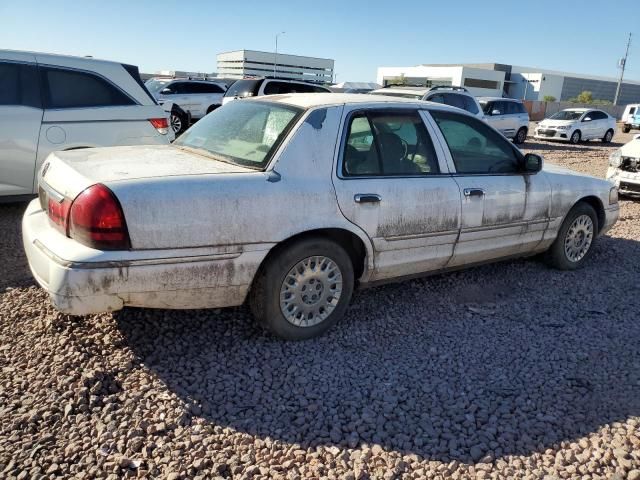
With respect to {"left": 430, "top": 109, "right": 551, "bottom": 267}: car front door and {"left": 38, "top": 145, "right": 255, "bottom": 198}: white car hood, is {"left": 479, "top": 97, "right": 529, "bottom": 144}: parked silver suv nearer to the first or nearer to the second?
{"left": 430, "top": 109, "right": 551, "bottom": 267}: car front door

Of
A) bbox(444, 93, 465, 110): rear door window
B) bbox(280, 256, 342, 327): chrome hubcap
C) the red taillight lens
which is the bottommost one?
bbox(280, 256, 342, 327): chrome hubcap

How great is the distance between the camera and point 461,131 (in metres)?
4.41

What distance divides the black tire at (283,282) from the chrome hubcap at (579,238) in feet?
9.00

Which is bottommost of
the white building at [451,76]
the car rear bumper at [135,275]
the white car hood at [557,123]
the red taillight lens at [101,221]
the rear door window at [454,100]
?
the car rear bumper at [135,275]

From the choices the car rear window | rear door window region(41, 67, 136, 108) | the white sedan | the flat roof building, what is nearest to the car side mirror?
rear door window region(41, 67, 136, 108)

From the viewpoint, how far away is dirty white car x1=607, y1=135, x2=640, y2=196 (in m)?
9.14

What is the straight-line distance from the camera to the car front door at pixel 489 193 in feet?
13.9

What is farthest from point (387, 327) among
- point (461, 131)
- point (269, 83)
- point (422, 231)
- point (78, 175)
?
point (269, 83)

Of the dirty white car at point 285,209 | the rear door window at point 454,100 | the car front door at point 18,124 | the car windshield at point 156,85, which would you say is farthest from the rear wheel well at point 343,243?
the car windshield at point 156,85

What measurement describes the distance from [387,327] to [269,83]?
11003 mm

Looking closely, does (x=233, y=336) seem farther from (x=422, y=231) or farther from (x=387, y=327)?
(x=422, y=231)

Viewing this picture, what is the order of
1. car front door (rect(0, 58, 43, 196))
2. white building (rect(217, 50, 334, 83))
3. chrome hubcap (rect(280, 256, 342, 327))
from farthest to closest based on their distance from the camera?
white building (rect(217, 50, 334, 83)) → car front door (rect(0, 58, 43, 196)) → chrome hubcap (rect(280, 256, 342, 327))

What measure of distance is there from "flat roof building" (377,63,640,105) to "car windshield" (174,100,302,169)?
72.7 meters

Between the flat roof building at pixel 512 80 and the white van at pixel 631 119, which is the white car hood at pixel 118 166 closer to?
the white van at pixel 631 119
